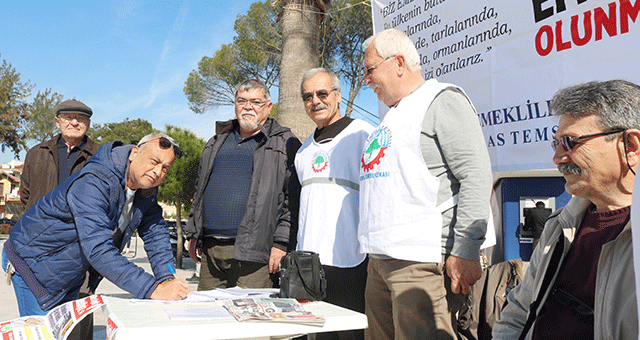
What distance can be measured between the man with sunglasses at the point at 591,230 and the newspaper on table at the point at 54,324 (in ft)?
4.91

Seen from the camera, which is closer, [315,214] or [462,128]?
[462,128]

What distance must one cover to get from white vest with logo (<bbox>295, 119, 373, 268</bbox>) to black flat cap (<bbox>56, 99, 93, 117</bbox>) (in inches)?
85.8

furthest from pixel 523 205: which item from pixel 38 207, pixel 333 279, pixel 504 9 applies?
pixel 38 207

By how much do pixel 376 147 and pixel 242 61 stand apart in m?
14.9

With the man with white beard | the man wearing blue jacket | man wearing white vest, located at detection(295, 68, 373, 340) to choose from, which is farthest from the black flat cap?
man wearing white vest, located at detection(295, 68, 373, 340)

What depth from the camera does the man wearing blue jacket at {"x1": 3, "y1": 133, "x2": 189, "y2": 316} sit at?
2018mm

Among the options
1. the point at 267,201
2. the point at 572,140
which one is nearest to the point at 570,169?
the point at 572,140

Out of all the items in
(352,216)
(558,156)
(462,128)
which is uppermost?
(462,128)

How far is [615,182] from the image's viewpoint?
137cm

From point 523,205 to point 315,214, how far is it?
2.26 meters

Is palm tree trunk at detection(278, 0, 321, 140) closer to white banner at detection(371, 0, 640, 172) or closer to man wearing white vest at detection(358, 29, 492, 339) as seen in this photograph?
white banner at detection(371, 0, 640, 172)

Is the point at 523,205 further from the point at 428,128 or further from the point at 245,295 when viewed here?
the point at 245,295

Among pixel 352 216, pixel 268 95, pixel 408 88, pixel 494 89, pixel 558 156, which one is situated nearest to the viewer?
pixel 558 156

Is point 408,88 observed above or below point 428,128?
above
